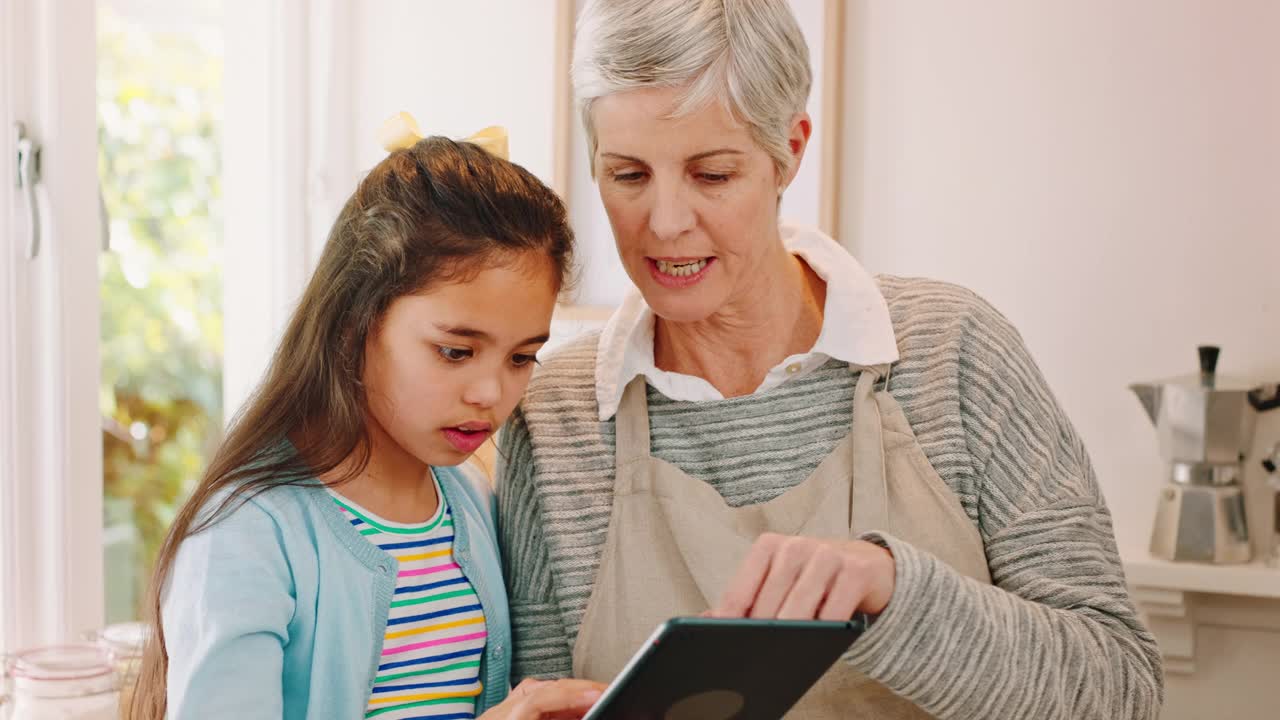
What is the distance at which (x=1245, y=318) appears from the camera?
2258mm

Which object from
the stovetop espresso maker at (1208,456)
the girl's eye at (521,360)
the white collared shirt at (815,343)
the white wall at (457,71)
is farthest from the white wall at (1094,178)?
the girl's eye at (521,360)

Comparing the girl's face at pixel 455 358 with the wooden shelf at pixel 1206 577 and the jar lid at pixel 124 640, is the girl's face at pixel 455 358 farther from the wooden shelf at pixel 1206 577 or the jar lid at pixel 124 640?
the wooden shelf at pixel 1206 577

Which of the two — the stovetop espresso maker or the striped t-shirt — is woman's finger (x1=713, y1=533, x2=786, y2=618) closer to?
the striped t-shirt

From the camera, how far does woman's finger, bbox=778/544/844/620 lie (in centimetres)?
102

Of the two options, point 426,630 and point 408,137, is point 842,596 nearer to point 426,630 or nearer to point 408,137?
point 426,630

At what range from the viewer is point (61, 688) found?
5.08 feet

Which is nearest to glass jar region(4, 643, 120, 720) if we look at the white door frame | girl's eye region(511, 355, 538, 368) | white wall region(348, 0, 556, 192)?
the white door frame

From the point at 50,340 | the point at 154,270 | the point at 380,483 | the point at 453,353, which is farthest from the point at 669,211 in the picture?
the point at 154,270

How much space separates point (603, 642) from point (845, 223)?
1.37m

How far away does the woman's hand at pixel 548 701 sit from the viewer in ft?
3.76

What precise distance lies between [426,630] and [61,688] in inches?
22.2

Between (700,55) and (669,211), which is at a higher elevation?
(700,55)

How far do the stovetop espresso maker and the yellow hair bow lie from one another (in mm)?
1278

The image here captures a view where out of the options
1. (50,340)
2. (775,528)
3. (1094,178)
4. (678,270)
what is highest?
(1094,178)
